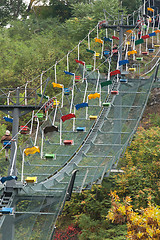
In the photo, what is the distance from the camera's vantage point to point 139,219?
15.7m

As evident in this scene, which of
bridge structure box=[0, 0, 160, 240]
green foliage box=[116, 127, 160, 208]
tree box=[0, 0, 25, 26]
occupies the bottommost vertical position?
green foliage box=[116, 127, 160, 208]

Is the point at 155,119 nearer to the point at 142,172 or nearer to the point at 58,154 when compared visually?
the point at 142,172

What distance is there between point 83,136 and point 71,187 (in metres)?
5.32

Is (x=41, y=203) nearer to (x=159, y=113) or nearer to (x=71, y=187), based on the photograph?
(x=71, y=187)

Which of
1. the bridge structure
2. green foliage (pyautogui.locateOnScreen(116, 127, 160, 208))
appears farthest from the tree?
green foliage (pyautogui.locateOnScreen(116, 127, 160, 208))

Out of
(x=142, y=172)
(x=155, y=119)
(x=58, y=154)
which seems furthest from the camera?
(x=155, y=119)

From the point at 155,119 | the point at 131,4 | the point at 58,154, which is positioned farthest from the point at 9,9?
the point at 58,154

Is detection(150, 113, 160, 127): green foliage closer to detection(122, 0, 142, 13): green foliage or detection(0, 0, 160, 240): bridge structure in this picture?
detection(0, 0, 160, 240): bridge structure

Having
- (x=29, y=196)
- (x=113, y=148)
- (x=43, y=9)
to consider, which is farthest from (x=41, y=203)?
(x=43, y=9)

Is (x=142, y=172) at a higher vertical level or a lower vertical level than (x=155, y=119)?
lower

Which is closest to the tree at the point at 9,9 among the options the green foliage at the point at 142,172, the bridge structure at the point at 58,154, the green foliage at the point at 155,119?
the green foliage at the point at 155,119

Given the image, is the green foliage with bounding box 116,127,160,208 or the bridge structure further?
the green foliage with bounding box 116,127,160,208

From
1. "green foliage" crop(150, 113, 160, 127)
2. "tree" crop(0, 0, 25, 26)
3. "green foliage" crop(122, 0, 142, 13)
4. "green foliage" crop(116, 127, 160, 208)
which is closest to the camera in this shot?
"green foliage" crop(116, 127, 160, 208)

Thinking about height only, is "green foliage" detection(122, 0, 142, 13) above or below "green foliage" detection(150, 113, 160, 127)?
above
